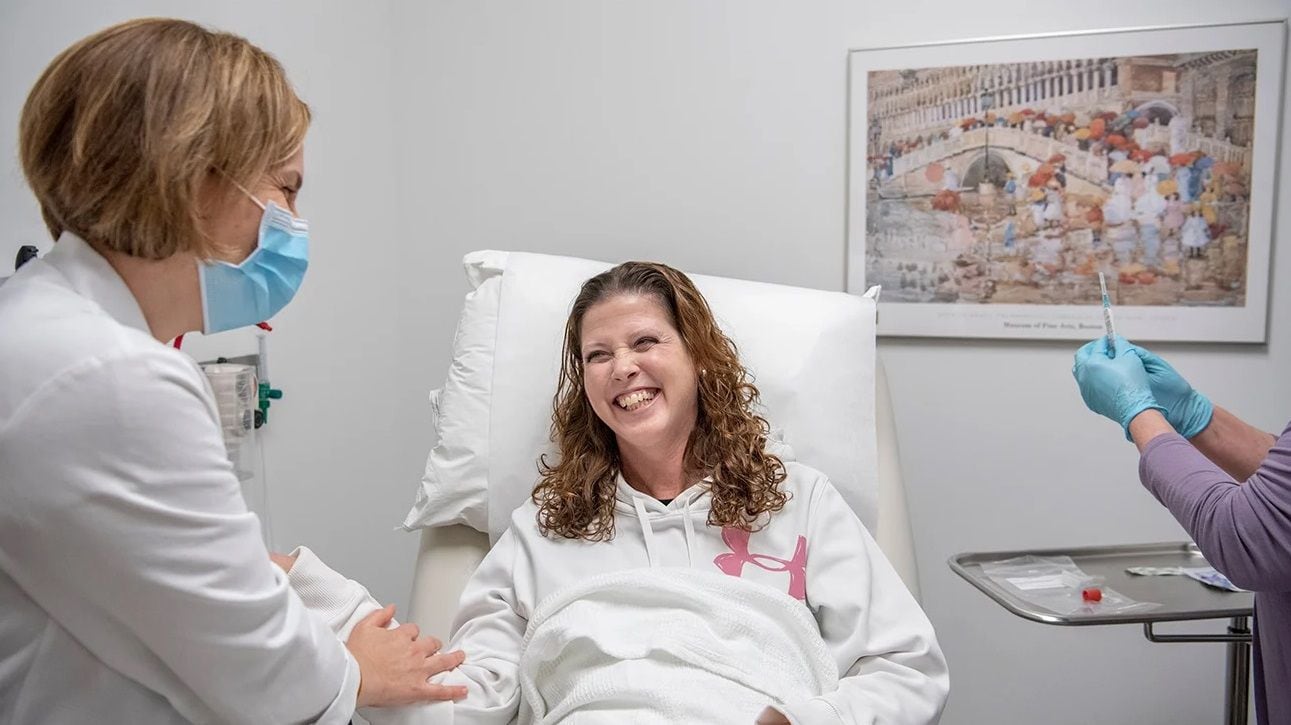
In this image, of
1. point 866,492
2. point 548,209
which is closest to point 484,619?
point 866,492

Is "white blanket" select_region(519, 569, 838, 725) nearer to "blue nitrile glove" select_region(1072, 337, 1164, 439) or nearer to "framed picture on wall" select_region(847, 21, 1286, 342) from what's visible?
"blue nitrile glove" select_region(1072, 337, 1164, 439)

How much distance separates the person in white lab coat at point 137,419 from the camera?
81 centimetres

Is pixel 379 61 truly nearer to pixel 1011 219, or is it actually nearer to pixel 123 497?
pixel 1011 219

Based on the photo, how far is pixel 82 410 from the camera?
0.80 m

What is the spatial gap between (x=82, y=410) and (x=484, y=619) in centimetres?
81

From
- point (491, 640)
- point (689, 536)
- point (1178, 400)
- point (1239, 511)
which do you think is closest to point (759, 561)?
point (689, 536)

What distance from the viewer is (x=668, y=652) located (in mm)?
1297

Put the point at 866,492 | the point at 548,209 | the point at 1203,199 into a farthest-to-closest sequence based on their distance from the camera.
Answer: the point at 548,209, the point at 1203,199, the point at 866,492

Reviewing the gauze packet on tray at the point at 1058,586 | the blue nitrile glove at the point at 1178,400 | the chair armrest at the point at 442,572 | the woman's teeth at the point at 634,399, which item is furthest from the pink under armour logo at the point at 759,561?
the blue nitrile glove at the point at 1178,400

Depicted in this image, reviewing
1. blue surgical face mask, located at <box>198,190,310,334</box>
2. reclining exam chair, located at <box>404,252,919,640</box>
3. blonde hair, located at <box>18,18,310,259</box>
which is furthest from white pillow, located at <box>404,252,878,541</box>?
blonde hair, located at <box>18,18,310,259</box>

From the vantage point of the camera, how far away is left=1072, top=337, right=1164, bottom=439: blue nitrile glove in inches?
58.7

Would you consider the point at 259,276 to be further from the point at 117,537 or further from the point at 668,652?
the point at 668,652

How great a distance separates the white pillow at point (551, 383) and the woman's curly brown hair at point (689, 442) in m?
0.06

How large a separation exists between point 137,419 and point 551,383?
1020 millimetres
